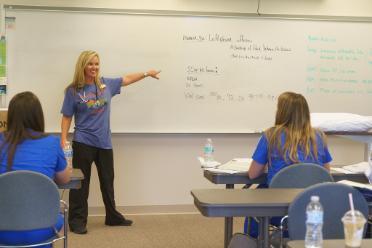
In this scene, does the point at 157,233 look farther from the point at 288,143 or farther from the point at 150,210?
the point at 288,143

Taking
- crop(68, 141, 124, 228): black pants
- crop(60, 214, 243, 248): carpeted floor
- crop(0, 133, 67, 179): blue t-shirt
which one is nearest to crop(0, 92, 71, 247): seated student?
crop(0, 133, 67, 179): blue t-shirt

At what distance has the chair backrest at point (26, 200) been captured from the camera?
9.36ft

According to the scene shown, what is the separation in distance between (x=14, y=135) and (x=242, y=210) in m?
1.31

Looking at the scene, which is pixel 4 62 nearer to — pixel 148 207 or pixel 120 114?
pixel 120 114

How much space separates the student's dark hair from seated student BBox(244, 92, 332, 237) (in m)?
1.34

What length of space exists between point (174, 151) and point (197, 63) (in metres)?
0.91

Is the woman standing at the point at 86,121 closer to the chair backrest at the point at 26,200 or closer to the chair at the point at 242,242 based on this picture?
the chair backrest at the point at 26,200

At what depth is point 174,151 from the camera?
5547mm

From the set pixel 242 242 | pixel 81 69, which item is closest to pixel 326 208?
pixel 242 242

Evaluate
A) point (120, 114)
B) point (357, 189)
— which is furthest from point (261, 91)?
point (357, 189)

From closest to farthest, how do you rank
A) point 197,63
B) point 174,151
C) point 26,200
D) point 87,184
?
point 26,200
point 87,184
point 197,63
point 174,151

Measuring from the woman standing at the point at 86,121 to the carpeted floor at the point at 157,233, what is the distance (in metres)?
0.22

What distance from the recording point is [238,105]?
5.54 metres

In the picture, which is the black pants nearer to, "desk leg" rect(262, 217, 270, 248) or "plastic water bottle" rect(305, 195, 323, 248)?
"desk leg" rect(262, 217, 270, 248)
